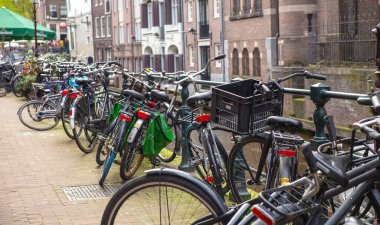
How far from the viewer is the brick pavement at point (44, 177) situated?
16.6 ft

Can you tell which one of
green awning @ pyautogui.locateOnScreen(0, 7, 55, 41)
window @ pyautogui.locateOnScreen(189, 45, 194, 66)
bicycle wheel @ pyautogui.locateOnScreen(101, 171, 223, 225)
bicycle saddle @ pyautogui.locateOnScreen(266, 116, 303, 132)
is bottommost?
bicycle wheel @ pyautogui.locateOnScreen(101, 171, 223, 225)

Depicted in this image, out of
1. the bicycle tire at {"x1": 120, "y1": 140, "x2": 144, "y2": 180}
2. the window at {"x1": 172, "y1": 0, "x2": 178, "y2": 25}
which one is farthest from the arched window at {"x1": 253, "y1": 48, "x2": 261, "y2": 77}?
the bicycle tire at {"x1": 120, "y1": 140, "x2": 144, "y2": 180}

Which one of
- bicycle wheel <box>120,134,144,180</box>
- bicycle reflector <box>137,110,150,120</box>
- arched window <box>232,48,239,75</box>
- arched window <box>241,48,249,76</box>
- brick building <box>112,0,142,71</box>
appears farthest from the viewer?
brick building <box>112,0,142,71</box>

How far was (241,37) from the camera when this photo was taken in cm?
3238

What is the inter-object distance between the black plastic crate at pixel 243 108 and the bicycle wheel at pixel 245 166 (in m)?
0.23

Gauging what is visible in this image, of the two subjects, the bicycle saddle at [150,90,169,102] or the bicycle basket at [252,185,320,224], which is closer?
the bicycle basket at [252,185,320,224]

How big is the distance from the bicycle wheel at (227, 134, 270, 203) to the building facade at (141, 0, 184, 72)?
117 ft

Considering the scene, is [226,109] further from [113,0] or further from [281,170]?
[113,0]

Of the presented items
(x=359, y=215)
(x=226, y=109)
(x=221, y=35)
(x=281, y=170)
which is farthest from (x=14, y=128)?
(x=221, y=35)

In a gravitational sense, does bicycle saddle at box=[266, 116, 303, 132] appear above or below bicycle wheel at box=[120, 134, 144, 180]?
above

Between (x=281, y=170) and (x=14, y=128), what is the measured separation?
862cm

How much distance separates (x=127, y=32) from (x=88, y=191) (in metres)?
48.3

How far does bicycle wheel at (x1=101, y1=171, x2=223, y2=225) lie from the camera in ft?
9.61

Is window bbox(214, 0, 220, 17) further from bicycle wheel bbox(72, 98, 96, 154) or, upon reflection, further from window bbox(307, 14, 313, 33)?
bicycle wheel bbox(72, 98, 96, 154)
